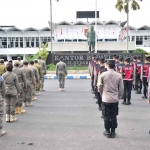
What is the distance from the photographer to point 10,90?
749cm

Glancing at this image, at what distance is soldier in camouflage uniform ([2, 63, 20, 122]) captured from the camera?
24.5 feet

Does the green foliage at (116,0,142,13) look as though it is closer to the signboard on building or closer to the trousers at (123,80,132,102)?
the signboard on building

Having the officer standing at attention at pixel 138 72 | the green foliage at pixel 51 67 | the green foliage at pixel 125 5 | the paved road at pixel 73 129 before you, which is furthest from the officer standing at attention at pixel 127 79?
the green foliage at pixel 125 5

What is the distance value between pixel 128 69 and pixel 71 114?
3226 mm

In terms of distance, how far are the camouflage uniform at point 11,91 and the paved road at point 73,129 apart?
14.0 inches

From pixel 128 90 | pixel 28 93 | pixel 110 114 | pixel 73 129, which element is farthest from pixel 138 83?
pixel 110 114

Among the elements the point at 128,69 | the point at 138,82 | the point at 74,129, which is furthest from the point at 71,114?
the point at 138,82

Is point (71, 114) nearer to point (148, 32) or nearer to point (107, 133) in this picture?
point (107, 133)

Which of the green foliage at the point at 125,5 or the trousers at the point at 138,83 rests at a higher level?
the green foliage at the point at 125,5

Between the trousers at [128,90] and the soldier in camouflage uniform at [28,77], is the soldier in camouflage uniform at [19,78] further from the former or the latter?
the trousers at [128,90]

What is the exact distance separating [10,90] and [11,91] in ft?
0.13

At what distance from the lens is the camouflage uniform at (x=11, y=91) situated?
7.49 m

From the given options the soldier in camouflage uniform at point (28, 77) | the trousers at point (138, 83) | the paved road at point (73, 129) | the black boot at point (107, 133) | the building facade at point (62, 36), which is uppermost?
the building facade at point (62, 36)

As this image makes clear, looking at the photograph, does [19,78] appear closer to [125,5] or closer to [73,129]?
[73,129]
